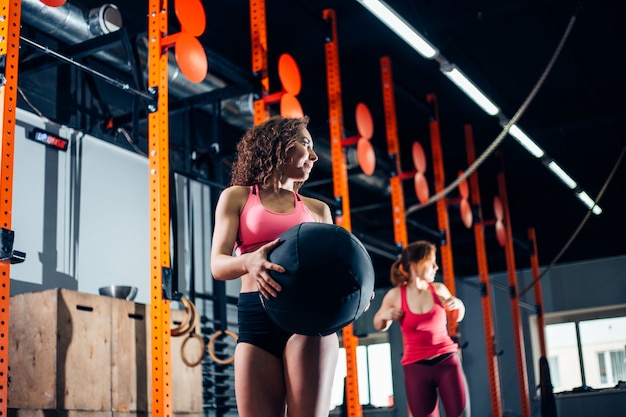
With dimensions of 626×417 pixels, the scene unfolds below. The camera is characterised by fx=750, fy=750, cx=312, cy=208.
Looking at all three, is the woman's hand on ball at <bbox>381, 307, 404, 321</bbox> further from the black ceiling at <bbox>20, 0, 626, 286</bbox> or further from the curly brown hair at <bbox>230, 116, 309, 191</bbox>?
the curly brown hair at <bbox>230, 116, 309, 191</bbox>

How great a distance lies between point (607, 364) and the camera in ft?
40.6

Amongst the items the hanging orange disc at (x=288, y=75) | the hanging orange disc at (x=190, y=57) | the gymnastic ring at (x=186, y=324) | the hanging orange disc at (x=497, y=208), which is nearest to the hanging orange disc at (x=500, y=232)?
the hanging orange disc at (x=497, y=208)

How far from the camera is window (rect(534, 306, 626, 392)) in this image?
12.2 meters

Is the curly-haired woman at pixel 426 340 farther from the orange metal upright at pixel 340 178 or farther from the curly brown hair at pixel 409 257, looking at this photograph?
the orange metal upright at pixel 340 178

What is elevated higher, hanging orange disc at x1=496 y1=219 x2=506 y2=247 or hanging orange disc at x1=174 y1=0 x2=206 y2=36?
hanging orange disc at x1=174 y1=0 x2=206 y2=36

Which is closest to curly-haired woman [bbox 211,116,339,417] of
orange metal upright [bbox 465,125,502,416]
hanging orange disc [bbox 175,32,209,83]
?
hanging orange disc [bbox 175,32,209,83]

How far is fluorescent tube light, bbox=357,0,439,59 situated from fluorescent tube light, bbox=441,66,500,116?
1.69 ft

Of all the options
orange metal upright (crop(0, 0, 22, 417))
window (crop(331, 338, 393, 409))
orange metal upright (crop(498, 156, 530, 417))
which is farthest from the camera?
window (crop(331, 338, 393, 409))

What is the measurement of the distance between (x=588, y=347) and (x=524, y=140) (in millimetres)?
5320

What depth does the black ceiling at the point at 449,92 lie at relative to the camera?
6.49 metres

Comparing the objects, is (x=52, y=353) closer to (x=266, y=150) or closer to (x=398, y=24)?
(x=266, y=150)

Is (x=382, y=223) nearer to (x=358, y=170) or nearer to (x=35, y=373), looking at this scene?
(x=358, y=170)

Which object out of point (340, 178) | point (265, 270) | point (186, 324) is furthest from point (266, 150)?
point (340, 178)

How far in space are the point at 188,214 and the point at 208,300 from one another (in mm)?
888
